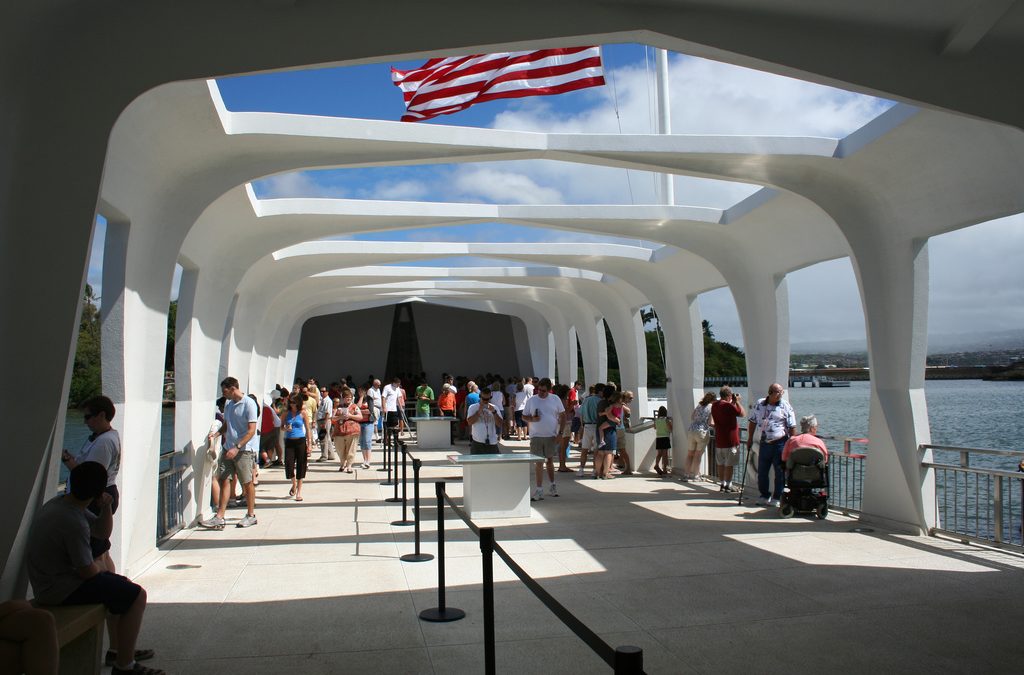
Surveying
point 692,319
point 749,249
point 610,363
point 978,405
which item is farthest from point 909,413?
point 610,363

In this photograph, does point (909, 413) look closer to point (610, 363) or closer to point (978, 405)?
point (978, 405)

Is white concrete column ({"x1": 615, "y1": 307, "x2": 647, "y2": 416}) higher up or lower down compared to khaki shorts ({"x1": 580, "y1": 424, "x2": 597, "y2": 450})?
higher up

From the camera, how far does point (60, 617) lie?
4.33m

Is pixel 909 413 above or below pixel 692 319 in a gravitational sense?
below

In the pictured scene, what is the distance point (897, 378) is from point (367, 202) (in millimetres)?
7590

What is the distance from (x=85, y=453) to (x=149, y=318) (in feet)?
8.14

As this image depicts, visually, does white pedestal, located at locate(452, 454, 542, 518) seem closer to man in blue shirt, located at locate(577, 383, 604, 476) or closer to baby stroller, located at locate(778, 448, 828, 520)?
baby stroller, located at locate(778, 448, 828, 520)

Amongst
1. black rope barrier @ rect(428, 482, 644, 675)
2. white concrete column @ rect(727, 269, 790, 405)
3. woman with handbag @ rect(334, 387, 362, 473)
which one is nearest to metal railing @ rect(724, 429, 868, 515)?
white concrete column @ rect(727, 269, 790, 405)

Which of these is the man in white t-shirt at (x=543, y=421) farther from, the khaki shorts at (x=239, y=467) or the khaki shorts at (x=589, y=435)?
the khaki shorts at (x=239, y=467)

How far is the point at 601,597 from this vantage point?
6.76 meters

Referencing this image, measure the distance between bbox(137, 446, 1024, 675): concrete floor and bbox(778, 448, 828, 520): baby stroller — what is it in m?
0.20

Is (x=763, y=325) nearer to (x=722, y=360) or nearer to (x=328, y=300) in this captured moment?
(x=328, y=300)

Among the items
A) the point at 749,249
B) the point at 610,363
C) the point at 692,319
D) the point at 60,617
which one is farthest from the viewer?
the point at 610,363

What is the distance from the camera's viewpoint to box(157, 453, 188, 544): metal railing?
8.99m
